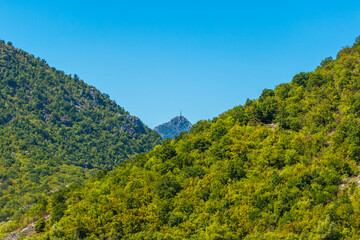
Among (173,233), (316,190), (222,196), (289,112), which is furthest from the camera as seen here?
(289,112)

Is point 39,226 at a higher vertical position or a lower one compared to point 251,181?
higher

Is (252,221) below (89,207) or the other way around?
below

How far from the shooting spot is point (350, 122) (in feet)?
283

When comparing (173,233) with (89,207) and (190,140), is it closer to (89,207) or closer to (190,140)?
(89,207)

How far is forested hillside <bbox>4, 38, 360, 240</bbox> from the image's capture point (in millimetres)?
71875

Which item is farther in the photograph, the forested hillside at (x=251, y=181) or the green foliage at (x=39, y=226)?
the green foliage at (x=39, y=226)

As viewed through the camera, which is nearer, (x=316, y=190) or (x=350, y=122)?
(x=316, y=190)

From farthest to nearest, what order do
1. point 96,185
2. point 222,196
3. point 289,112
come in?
point 96,185, point 289,112, point 222,196

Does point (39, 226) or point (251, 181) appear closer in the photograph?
point (251, 181)

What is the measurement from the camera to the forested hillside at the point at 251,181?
71875mm

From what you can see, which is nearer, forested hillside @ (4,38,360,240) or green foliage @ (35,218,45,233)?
forested hillside @ (4,38,360,240)

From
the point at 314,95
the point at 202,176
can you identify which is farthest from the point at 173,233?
the point at 314,95

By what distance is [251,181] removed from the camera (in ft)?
281

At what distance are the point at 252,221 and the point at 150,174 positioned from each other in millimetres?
36338
